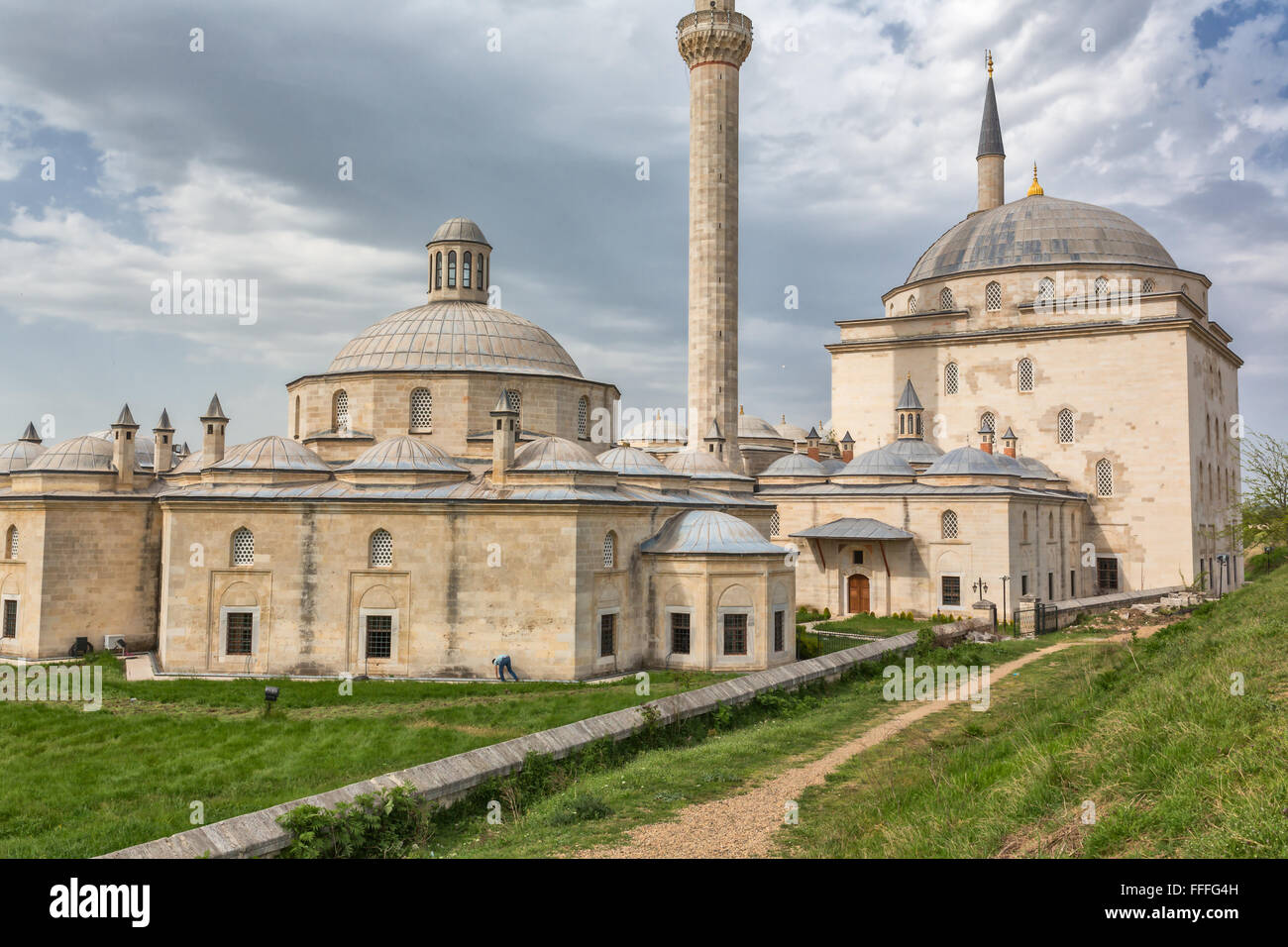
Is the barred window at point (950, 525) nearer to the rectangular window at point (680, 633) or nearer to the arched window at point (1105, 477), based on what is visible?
the arched window at point (1105, 477)

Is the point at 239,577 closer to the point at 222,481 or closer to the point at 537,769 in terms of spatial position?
the point at 222,481

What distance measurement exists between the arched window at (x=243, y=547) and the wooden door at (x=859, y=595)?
68.5 ft

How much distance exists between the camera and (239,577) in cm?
2262

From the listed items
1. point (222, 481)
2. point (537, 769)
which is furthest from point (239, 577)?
point (537, 769)

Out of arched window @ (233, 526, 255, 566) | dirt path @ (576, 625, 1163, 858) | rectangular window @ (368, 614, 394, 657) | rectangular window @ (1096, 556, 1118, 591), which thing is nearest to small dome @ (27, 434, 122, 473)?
arched window @ (233, 526, 255, 566)

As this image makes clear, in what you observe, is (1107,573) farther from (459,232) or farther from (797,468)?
(459,232)

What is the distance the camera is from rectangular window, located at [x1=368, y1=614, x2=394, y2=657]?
22.0 metres

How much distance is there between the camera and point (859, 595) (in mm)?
33719

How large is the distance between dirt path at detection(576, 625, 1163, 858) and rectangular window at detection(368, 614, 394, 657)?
12.8m

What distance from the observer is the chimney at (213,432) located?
2561 cm

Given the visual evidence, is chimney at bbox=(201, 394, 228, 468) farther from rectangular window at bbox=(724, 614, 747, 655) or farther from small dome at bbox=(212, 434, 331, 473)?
rectangular window at bbox=(724, 614, 747, 655)

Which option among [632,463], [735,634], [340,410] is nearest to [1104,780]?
[735,634]
